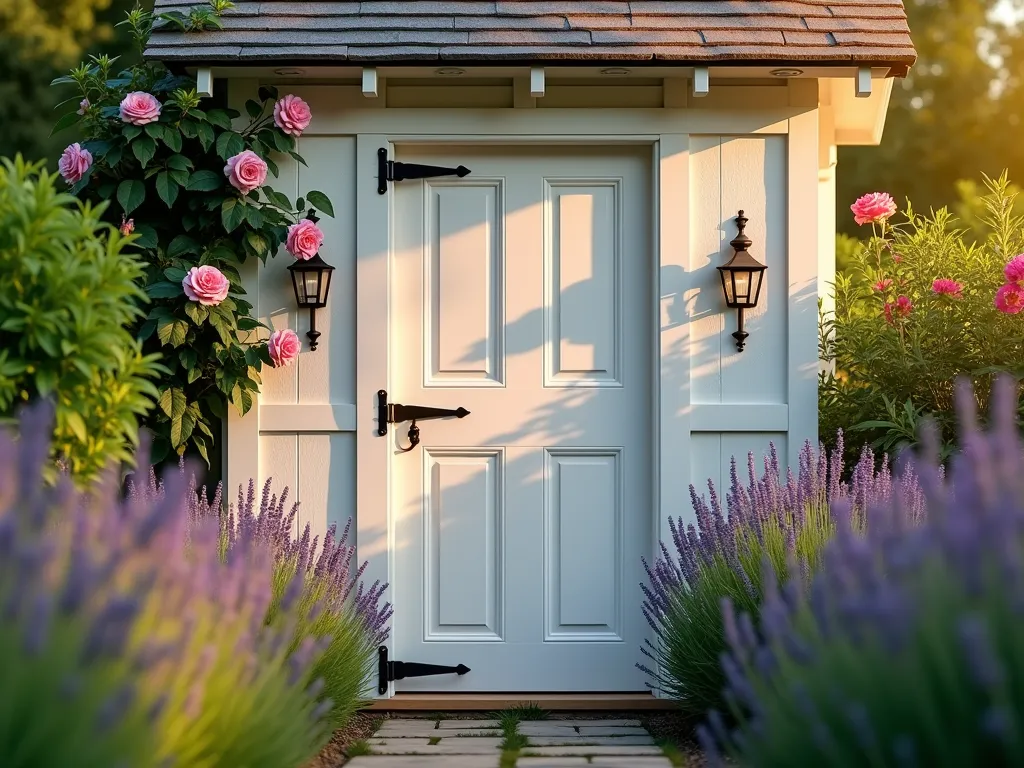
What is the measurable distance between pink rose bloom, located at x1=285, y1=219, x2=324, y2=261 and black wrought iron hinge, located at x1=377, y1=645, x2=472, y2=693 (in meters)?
1.61

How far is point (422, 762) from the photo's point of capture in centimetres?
348

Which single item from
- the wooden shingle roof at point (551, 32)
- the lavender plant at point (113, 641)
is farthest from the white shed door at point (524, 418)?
the lavender plant at point (113, 641)

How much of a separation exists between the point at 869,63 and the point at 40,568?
3.66 metres

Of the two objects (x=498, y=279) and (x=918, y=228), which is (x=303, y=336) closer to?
(x=498, y=279)

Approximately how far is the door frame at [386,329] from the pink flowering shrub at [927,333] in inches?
35.4

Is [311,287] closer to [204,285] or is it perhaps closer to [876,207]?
[204,285]

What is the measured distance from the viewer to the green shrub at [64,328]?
8.45ft

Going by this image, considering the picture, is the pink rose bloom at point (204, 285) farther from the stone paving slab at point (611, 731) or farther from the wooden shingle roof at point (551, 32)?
the stone paving slab at point (611, 731)

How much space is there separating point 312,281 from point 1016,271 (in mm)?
2833

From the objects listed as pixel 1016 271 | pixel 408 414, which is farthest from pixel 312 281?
pixel 1016 271

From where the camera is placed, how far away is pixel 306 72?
4.49m

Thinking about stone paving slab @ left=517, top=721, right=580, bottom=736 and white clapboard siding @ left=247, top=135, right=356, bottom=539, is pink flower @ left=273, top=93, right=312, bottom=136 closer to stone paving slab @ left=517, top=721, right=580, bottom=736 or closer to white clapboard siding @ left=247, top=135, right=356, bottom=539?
white clapboard siding @ left=247, top=135, right=356, bottom=539

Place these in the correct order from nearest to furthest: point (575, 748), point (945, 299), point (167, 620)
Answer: point (167, 620), point (575, 748), point (945, 299)

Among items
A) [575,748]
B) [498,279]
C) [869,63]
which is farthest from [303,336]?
[869,63]
